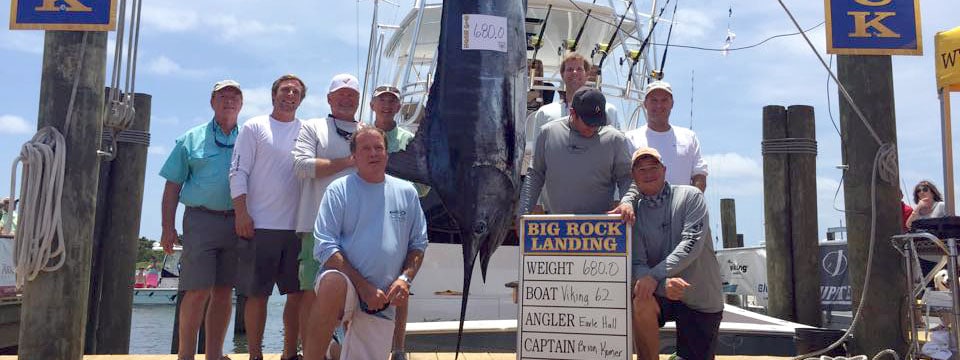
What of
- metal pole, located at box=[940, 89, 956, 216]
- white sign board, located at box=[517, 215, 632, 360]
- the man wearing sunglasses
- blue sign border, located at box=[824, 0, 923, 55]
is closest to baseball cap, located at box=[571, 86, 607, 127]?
white sign board, located at box=[517, 215, 632, 360]

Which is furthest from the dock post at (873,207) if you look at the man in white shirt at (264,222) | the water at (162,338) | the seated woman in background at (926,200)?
the water at (162,338)

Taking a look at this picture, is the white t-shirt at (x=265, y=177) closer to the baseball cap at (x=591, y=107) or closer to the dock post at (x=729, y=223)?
the baseball cap at (x=591, y=107)

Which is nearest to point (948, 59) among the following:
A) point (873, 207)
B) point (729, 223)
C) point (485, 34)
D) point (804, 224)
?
point (873, 207)

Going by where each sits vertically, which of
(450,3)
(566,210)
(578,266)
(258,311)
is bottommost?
(258,311)

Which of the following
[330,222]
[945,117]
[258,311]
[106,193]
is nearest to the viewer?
[330,222]

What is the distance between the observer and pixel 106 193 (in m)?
5.07

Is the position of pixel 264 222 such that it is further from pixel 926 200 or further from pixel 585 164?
pixel 926 200

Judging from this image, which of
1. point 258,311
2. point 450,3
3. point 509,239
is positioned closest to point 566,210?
point 450,3

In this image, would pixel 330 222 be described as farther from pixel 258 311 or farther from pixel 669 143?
pixel 669 143

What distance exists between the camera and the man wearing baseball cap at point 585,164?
284cm

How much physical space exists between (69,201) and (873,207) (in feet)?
11.3

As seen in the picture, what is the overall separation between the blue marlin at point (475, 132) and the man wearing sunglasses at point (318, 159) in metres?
0.46

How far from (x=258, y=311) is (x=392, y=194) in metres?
0.81

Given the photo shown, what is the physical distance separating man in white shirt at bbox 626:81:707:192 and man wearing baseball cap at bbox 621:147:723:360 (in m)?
0.38
